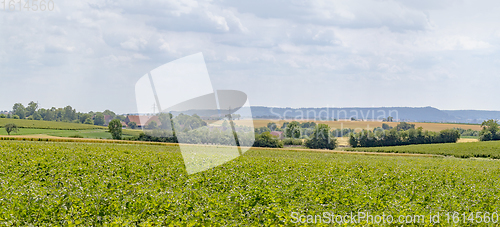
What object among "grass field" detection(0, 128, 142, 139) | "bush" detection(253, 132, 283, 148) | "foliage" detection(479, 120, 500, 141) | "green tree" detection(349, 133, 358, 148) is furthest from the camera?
"green tree" detection(349, 133, 358, 148)

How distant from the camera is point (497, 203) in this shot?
12344 mm

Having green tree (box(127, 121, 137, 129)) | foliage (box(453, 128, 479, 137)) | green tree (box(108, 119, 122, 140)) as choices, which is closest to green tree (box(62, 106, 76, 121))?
green tree (box(127, 121, 137, 129))

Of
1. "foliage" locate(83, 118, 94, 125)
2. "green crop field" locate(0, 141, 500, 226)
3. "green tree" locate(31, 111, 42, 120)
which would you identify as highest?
"green tree" locate(31, 111, 42, 120)

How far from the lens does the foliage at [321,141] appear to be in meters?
103

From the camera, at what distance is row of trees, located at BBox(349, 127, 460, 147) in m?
101

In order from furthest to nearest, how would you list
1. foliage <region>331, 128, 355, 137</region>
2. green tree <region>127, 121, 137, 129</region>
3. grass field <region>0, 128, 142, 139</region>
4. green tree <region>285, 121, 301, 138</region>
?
foliage <region>331, 128, 355, 137</region>, green tree <region>285, 121, 301, 138</region>, green tree <region>127, 121, 137, 129</region>, grass field <region>0, 128, 142, 139</region>

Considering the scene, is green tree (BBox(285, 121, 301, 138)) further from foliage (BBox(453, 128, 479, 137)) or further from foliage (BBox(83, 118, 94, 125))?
foliage (BBox(83, 118, 94, 125))

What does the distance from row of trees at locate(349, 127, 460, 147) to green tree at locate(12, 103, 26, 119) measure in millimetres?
158168

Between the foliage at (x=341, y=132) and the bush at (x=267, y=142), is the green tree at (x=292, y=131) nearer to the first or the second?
the foliage at (x=341, y=132)

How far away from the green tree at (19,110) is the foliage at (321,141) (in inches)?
5725

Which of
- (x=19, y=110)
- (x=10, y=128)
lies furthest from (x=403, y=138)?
(x=19, y=110)

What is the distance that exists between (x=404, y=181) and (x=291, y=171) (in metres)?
5.45

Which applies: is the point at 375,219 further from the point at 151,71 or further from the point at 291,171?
the point at 291,171

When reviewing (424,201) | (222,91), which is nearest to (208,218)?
(222,91)
